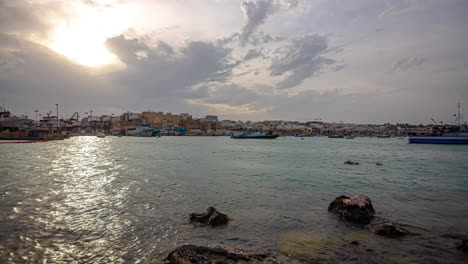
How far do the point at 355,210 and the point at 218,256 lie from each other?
5285 mm

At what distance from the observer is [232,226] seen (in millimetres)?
7207

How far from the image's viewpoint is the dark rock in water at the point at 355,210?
25.1ft

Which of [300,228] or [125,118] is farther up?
[125,118]

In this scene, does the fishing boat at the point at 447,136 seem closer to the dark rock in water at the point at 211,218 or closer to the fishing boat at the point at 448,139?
the fishing boat at the point at 448,139

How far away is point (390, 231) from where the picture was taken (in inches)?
261

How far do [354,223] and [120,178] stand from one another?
1344cm

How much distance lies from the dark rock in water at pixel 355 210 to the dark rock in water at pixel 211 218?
156 inches

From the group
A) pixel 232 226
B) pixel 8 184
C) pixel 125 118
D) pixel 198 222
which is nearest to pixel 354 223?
pixel 232 226

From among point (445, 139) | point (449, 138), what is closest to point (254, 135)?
point (445, 139)

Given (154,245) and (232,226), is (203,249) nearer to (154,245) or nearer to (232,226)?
(154,245)

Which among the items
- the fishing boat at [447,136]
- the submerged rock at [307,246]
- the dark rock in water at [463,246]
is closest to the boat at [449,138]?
the fishing boat at [447,136]

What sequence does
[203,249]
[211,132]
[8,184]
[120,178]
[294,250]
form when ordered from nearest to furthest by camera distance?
1. [203,249]
2. [294,250]
3. [8,184]
4. [120,178]
5. [211,132]

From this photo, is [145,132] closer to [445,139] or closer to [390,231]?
[445,139]

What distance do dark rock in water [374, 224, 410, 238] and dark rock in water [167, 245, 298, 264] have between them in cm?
330
